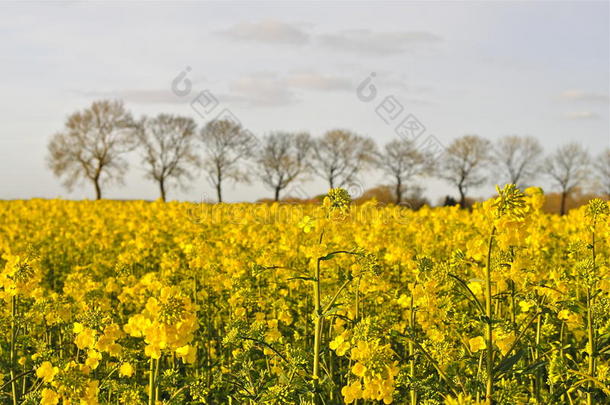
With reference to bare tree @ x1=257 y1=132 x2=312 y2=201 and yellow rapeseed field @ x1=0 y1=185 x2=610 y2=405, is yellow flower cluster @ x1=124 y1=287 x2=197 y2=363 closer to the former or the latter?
yellow rapeseed field @ x1=0 y1=185 x2=610 y2=405

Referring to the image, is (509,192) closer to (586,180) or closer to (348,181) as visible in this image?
(348,181)

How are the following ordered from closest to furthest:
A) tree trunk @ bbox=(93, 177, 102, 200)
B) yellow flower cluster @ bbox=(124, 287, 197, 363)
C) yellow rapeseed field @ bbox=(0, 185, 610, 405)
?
yellow flower cluster @ bbox=(124, 287, 197, 363) < yellow rapeseed field @ bbox=(0, 185, 610, 405) < tree trunk @ bbox=(93, 177, 102, 200)

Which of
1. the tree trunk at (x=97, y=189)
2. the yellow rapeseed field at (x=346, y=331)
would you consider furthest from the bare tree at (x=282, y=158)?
the yellow rapeseed field at (x=346, y=331)

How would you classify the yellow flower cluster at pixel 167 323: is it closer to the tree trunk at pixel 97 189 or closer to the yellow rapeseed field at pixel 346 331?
the yellow rapeseed field at pixel 346 331

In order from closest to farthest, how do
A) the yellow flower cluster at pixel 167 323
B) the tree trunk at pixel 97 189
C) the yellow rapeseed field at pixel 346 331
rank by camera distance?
the yellow flower cluster at pixel 167 323 < the yellow rapeseed field at pixel 346 331 < the tree trunk at pixel 97 189

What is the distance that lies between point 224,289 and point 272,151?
59576 mm

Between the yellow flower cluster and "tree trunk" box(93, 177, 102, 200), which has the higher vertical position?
"tree trunk" box(93, 177, 102, 200)

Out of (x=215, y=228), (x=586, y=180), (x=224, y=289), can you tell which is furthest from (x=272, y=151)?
(x=224, y=289)

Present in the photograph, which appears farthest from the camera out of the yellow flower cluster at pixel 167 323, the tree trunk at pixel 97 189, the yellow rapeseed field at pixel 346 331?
the tree trunk at pixel 97 189

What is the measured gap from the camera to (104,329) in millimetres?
3562

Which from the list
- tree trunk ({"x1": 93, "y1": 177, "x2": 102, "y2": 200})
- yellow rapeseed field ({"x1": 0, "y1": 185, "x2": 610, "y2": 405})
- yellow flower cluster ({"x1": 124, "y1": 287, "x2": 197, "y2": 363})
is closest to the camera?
yellow flower cluster ({"x1": 124, "y1": 287, "x2": 197, "y2": 363})

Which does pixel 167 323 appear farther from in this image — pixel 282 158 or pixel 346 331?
pixel 282 158

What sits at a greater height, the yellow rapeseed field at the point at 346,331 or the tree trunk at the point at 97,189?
the tree trunk at the point at 97,189

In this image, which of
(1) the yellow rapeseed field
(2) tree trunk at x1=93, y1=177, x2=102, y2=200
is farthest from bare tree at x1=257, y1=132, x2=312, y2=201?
(1) the yellow rapeseed field
